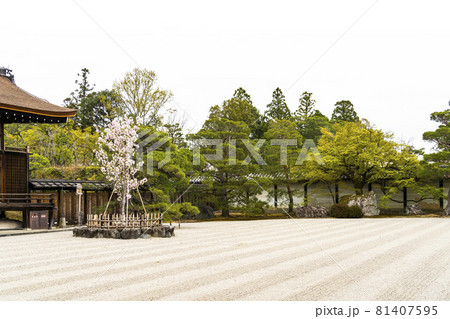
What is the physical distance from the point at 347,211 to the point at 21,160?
17.6 metres

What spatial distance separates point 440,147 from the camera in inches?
984

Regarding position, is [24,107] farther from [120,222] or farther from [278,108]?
[278,108]

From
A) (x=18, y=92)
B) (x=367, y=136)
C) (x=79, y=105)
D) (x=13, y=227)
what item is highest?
(x=79, y=105)

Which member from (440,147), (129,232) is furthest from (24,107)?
(440,147)

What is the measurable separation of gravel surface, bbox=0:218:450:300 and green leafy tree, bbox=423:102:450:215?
44.0ft

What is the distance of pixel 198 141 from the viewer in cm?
2453

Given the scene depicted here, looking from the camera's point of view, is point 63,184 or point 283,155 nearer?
point 63,184

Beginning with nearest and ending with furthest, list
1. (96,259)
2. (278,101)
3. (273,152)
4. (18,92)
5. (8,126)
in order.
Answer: (96,259)
(18,92)
(273,152)
(8,126)
(278,101)

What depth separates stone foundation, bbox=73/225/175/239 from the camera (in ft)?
44.7

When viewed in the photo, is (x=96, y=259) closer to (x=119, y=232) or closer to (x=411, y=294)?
(x=119, y=232)

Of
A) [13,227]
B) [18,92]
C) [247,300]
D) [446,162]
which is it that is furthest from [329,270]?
[446,162]

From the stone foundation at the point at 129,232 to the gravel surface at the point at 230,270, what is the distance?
178 cm

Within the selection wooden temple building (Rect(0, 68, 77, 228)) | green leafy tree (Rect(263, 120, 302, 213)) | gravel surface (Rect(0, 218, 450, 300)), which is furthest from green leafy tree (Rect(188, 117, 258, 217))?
gravel surface (Rect(0, 218, 450, 300))

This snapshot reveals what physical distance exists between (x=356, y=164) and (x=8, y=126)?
25.7 m
